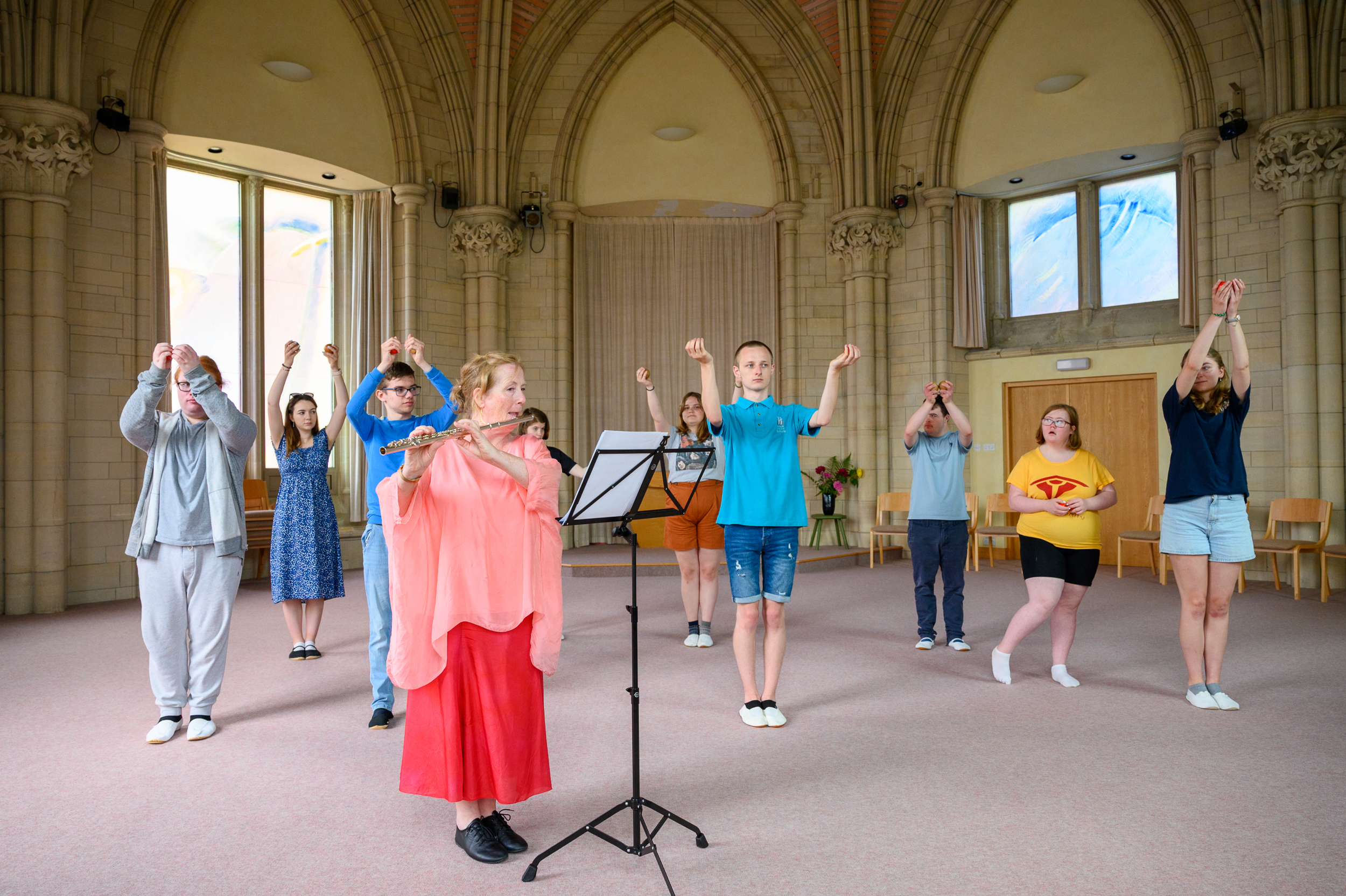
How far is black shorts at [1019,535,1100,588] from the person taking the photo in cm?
446

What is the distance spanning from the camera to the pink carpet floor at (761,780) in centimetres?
253

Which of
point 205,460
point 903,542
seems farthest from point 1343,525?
point 205,460

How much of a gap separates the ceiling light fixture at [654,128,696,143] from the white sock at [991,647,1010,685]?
8.71 meters

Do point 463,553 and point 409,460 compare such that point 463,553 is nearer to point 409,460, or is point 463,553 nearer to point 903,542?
point 409,460

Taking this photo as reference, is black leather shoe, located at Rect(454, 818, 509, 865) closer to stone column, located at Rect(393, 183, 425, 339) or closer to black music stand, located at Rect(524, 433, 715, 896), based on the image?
black music stand, located at Rect(524, 433, 715, 896)

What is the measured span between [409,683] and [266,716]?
2.14m

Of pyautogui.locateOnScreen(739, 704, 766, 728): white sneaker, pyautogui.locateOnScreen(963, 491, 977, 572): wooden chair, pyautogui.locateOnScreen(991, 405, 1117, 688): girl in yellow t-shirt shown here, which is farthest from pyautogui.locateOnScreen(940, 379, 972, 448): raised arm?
pyautogui.locateOnScreen(963, 491, 977, 572): wooden chair

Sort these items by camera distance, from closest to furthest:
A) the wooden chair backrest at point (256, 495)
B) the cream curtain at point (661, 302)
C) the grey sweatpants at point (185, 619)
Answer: the grey sweatpants at point (185, 619), the wooden chair backrest at point (256, 495), the cream curtain at point (661, 302)

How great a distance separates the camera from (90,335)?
7.84m

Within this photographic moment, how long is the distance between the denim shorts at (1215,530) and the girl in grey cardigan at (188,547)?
14.3 feet

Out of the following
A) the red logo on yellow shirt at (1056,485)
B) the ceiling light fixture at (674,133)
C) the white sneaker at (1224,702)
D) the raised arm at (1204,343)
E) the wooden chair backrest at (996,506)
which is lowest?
the white sneaker at (1224,702)

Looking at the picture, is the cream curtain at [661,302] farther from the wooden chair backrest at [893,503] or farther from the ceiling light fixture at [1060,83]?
the ceiling light fixture at [1060,83]

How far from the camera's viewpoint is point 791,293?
11.6 m

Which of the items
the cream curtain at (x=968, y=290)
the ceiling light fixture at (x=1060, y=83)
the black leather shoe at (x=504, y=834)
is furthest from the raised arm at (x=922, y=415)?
the ceiling light fixture at (x=1060, y=83)
